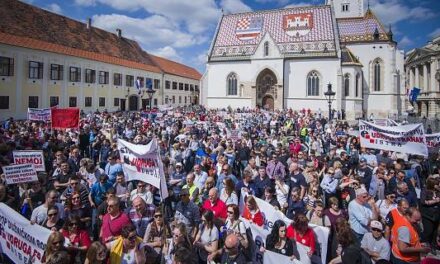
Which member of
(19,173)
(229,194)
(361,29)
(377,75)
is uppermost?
(361,29)

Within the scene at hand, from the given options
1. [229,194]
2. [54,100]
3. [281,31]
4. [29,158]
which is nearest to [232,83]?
[281,31]

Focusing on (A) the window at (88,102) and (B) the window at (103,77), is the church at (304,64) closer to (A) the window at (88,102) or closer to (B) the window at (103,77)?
(B) the window at (103,77)

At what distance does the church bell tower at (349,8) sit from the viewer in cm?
5600

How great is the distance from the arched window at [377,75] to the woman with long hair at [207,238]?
43863 millimetres

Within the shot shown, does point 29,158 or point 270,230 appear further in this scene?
point 29,158

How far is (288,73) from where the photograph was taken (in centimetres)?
4047

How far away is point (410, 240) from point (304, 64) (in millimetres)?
37605

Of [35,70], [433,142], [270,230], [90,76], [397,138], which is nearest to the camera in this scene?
[270,230]

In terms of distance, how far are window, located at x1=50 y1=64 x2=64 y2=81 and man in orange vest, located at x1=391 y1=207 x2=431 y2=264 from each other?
118 ft

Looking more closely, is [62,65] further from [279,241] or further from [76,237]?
[279,241]

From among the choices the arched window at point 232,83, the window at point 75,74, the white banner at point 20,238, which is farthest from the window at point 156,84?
the white banner at point 20,238

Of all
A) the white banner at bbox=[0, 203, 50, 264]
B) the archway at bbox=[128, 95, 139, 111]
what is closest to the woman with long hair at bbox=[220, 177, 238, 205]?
the white banner at bbox=[0, 203, 50, 264]

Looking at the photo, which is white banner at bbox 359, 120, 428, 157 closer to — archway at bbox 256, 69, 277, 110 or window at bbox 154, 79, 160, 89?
archway at bbox 256, 69, 277, 110

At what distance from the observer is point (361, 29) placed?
4509cm
